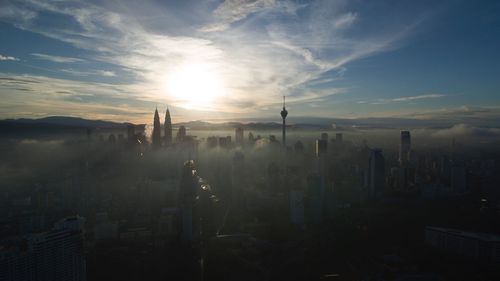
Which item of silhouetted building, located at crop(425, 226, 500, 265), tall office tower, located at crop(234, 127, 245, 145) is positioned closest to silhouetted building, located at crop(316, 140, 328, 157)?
tall office tower, located at crop(234, 127, 245, 145)

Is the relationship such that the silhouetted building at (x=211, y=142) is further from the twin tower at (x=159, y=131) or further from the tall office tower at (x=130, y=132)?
the tall office tower at (x=130, y=132)

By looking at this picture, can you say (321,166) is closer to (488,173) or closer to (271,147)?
(271,147)

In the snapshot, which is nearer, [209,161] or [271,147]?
[209,161]

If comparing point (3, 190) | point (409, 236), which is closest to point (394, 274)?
point (409, 236)

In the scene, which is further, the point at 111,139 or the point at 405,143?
the point at 405,143

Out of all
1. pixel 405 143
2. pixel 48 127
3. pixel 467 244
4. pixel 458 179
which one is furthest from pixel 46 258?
pixel 405 143

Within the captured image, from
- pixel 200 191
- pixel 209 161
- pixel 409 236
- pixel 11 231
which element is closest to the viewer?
pixel 11 231

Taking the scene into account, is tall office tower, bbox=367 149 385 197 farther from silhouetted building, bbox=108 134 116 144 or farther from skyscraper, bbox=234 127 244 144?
silhouetted building, bbox=108 134 116 144

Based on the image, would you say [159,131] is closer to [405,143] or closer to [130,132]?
[130,132]
